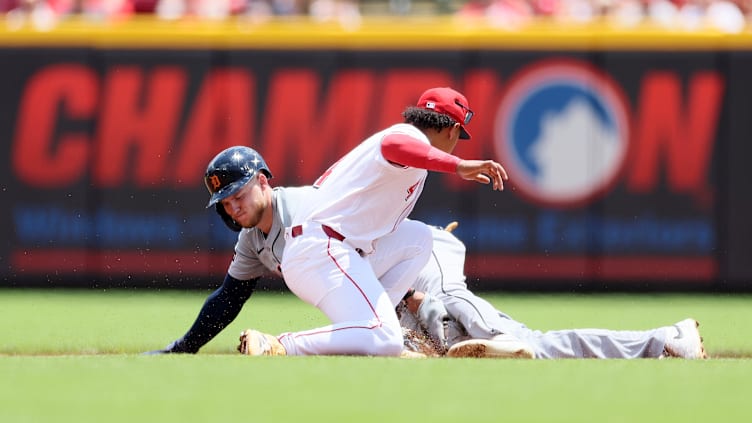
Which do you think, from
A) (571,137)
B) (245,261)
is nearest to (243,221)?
(245,261)

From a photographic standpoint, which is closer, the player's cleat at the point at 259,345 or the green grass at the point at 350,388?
the green grass at the point at 350,388

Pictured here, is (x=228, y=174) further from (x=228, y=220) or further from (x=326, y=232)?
(x=326, y=232)

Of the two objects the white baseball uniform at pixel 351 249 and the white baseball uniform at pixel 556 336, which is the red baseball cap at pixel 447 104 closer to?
the white baseball uniform at pixel 351 249

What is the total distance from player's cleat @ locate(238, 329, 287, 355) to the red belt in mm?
511

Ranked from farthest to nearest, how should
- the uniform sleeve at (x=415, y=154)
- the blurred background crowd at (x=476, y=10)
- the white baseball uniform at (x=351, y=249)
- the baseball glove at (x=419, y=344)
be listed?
the blurred background crowd at (x=476, y=10), the baseball glove at (x=419, y=344), the white baseball uniform at (x=351, y=249), the uniform sleeve at (x=415, y=154)

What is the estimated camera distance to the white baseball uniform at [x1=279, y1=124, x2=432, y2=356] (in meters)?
5.64

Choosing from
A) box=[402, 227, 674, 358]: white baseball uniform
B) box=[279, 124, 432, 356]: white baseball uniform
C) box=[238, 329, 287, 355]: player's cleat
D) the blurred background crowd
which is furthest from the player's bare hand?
the blurred background crowd

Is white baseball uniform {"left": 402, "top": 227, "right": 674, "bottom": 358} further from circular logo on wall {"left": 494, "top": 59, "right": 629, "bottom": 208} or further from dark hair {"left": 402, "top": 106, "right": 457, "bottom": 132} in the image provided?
circular logo on wall {"left": 494, "top": 59, "right": 629, "bottom": 208}

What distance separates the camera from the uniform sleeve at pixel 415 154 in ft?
17.6

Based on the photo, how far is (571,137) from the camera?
35.7 ft

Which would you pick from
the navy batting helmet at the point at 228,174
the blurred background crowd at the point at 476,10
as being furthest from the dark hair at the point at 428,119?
the blurred background crowd at the point at 476,10

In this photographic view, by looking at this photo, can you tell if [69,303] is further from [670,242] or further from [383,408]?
[383,408]

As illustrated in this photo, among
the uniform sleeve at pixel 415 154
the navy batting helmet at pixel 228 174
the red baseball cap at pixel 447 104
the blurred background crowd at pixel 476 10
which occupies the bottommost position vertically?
the blurred background crowd at pixel 476 10

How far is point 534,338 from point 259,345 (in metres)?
1.31
